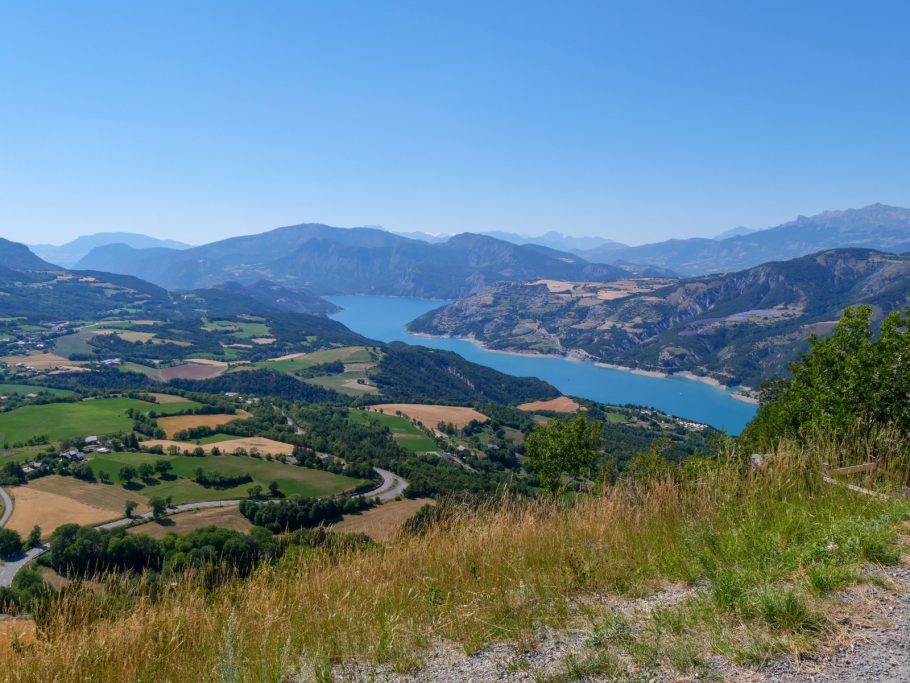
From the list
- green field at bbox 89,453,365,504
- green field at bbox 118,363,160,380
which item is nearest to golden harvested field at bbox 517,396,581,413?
green field at bbox 89,453,365,504

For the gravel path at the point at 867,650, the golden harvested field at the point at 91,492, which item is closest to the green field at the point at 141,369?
the golden harvested field at the point at 91,492

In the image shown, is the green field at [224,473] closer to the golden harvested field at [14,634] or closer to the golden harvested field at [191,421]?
the golden harvested field at [191,421]

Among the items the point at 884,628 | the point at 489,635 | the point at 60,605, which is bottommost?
the point at 60,605

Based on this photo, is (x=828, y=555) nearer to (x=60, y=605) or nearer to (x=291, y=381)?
(x=60, y=605)

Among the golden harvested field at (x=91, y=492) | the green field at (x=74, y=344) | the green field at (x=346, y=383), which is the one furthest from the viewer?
the green field at (x=74, y=344)

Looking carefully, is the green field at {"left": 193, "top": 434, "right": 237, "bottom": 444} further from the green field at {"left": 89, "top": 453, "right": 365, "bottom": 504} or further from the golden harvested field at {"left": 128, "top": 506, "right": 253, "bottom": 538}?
the golden harvested field at {"left": 128, "top": 506, "right": 253, "bottom": 538}

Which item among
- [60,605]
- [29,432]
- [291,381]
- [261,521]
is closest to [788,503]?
[60,605]
